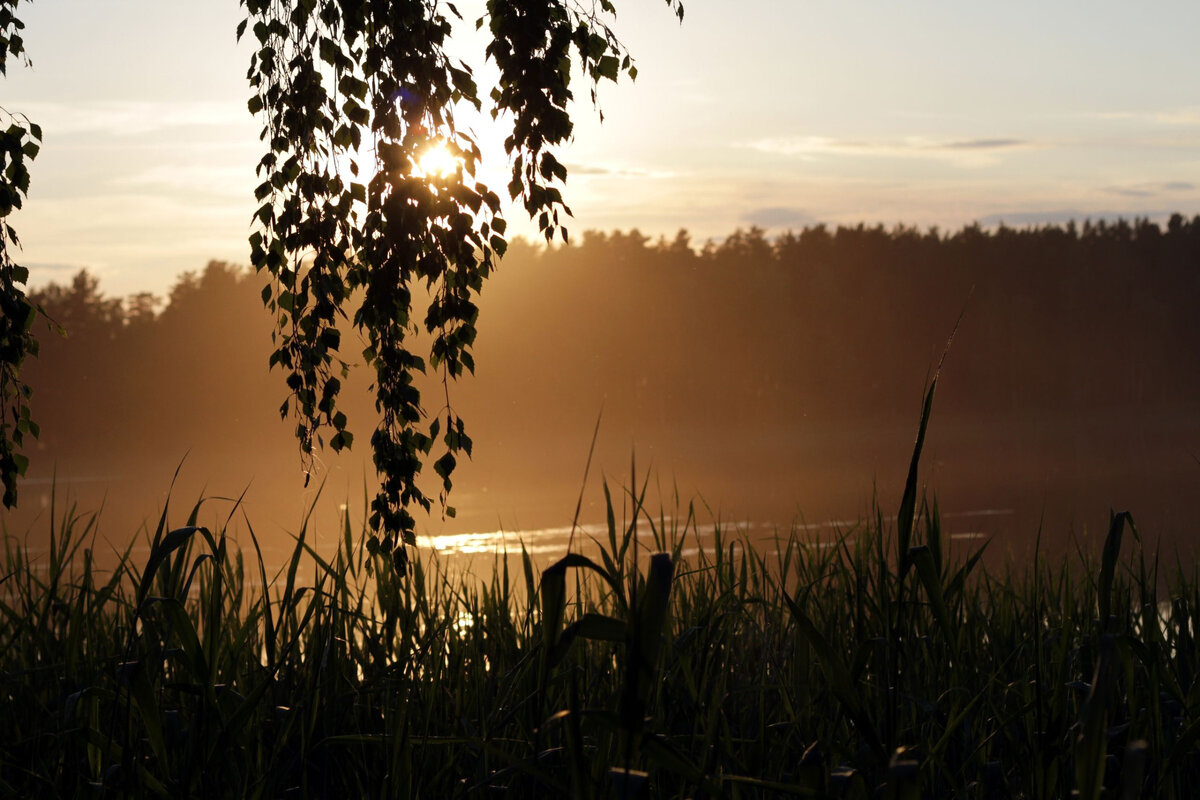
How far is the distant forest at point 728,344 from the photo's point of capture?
41.0 m

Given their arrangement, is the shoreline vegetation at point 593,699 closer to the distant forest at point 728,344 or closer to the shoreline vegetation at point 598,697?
the shoreline vegetation at point 598,697

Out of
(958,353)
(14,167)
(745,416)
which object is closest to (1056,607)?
(14,167)

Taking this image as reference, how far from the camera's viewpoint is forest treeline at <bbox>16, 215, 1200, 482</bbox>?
4262 cm

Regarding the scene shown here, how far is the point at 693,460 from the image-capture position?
97.1 feet

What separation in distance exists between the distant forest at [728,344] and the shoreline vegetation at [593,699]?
113ft

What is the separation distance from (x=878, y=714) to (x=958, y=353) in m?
53.5

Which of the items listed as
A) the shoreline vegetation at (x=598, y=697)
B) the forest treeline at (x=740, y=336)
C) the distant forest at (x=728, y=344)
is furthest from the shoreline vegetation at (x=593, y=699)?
the forest treeline at (x=740, y=336)

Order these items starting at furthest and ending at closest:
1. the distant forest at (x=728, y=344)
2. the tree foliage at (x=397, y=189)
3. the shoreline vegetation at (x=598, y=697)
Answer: the distant forest at (x=728, y=344), the tree foliage at (x=397, y=189), the shoreline vegetation at (x=598, y=697)

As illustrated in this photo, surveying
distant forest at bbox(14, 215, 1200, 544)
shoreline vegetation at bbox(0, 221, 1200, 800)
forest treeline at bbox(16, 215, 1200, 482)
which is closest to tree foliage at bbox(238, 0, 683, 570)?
shoreline vegetation at bbox(0, 221, 1200, 800)

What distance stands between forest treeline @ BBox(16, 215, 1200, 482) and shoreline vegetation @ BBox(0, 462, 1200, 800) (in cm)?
3946

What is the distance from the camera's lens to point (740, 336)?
5000 cm

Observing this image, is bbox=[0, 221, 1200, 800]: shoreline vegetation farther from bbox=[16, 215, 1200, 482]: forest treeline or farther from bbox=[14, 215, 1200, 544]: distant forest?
bbox=[16, 215, 1200, 482]: forest treeline

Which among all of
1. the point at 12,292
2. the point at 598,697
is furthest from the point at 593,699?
the point at 12,292

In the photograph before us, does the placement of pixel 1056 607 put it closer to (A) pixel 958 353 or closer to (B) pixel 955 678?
(B) pixel 955 678
